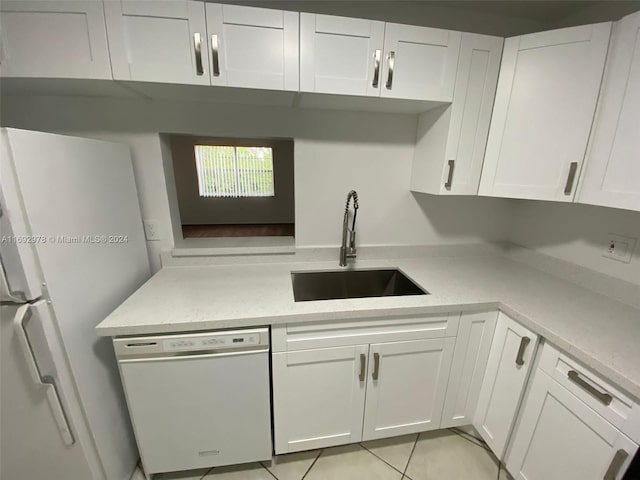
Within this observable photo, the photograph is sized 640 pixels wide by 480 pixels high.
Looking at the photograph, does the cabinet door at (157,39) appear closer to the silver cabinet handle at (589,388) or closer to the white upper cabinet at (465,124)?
the white upper cabinet at (465,124)

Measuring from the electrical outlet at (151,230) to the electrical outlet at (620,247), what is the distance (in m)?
2.39

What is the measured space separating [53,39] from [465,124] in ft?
5.80

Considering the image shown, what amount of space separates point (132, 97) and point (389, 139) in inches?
55.1

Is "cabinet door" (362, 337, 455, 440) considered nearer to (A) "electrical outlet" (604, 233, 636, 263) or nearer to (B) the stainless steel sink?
(B) the stainless steel sink

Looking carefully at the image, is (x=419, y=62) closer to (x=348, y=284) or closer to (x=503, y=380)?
(x=348, y=284)

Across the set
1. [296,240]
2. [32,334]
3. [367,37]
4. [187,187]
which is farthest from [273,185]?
[32,334]

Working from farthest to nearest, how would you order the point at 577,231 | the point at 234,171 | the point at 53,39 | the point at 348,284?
the point at 234,171 → the point at 348,284 → the point at 577,231 → the point at 53,39

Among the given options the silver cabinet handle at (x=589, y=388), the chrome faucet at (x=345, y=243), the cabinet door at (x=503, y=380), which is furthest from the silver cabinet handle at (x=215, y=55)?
the silver cabinet handle at (x=589, y=388)

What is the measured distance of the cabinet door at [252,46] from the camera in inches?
40.4

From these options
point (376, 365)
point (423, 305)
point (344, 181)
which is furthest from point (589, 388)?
point (344, 181)

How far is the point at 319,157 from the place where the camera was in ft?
5.03

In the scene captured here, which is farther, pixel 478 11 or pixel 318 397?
pixel 478 11

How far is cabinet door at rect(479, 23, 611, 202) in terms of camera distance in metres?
1.07

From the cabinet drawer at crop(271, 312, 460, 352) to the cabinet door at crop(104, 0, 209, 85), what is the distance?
44.6 inches
